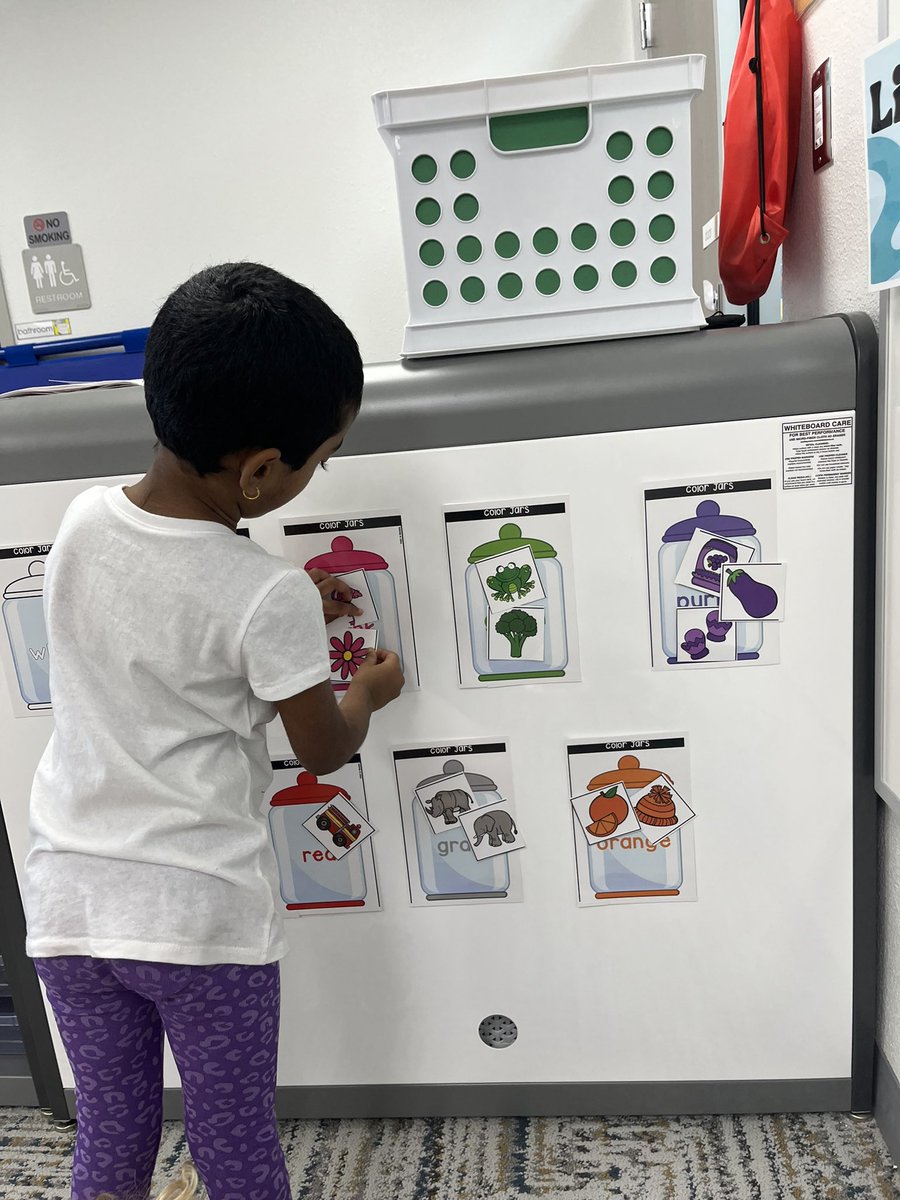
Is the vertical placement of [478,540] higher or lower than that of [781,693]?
higher

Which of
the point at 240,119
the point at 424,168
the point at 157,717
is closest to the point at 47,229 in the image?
the point at 240,119

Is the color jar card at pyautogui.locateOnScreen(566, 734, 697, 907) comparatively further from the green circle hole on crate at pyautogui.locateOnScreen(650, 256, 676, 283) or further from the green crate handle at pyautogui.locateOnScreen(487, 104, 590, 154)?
the green crate handle at pyautogui.locateOnScreen(487, 104, 590, 154)

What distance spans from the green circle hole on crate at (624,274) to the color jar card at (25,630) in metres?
0.79

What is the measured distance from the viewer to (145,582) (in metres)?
0.78

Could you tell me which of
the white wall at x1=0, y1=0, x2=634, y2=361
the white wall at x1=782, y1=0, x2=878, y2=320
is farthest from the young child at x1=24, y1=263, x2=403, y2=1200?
the white wall at x1=0, y1=0, x2=634, y2=361

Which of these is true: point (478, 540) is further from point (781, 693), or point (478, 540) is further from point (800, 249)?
point (800, 249)

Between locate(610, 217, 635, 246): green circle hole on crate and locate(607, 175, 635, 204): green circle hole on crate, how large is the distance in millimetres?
24

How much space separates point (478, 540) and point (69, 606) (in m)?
0.49

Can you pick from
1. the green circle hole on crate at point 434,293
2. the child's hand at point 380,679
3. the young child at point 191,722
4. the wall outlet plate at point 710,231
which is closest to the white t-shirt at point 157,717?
the young child at point 191,722

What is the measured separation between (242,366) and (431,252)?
0.43 meters

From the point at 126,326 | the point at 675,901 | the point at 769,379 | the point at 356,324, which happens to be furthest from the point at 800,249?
the point at 126,326

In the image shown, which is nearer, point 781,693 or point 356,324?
point 781,693

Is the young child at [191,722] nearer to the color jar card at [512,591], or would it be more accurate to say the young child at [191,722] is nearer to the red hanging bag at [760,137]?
the color jar card at [512,591]

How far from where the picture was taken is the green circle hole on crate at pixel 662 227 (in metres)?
1.02
